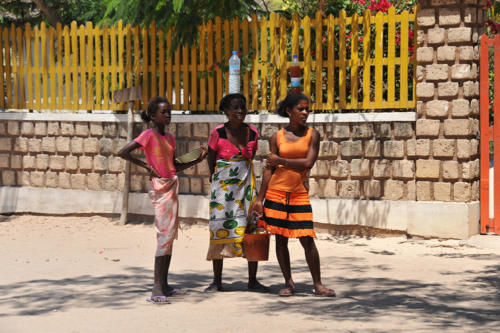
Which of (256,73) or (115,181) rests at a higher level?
(256,73)

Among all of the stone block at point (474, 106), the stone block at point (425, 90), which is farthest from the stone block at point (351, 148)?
the stone block at point (474, 106)

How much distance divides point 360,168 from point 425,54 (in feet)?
5.16

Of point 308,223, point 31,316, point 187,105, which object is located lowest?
point 31,316

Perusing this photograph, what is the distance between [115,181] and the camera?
12.5 m

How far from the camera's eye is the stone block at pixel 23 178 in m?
13.1

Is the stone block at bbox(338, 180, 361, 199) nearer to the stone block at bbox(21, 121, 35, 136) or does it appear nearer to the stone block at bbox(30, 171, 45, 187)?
the stone block at bbox(30, 171, 45, 187)

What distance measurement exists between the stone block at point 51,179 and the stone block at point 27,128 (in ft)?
2.18

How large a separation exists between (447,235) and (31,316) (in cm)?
535

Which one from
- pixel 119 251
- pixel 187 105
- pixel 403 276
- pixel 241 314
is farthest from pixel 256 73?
pixel 241 314

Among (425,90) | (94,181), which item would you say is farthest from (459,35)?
(94,181)

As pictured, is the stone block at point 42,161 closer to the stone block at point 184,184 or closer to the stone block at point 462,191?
the stone block at point 184,184

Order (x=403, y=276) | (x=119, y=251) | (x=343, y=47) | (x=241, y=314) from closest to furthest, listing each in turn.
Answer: (x=241, y=314) < (x=403, y=276) < (x=119, y=251) < (x=343, y=47)

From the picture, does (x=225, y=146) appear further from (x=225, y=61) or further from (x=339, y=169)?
(x=225, y=61)

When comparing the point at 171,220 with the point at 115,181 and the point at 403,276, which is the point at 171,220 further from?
the point at 115,181
